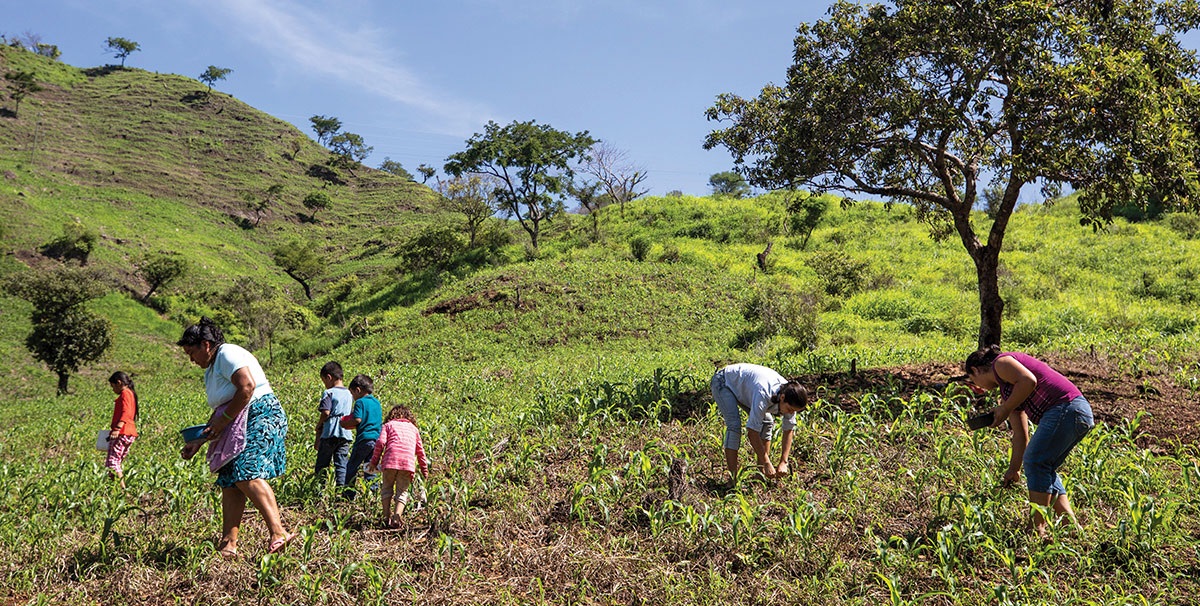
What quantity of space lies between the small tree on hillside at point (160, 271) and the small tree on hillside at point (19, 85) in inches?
2006

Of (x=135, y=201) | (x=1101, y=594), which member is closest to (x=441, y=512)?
(x=1101, y=594)

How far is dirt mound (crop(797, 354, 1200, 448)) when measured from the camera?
6.91m

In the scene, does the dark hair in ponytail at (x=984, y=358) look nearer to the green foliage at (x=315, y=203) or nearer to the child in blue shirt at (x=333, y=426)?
the child in blue shirt at (x=333, y=426)

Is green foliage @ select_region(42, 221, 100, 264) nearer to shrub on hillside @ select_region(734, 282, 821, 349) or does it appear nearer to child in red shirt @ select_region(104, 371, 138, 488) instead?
Answer: shrub on hillside @ select_region(734, 282, 821, 349)

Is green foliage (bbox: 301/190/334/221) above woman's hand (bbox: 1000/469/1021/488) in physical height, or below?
above

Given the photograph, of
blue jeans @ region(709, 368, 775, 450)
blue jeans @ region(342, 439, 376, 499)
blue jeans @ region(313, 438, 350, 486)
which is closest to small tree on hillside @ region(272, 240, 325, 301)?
blue jeans @ region(313, 438, 350, 486)

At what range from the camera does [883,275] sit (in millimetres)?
25078

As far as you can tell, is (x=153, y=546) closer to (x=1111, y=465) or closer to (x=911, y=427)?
(x=911, y=427)

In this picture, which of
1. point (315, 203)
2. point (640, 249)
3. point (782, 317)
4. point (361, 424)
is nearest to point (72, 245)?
point (315, 203)

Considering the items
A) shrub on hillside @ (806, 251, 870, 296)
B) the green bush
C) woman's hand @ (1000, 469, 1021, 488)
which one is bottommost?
woman's hand @ (1000, 469, 1021, 488)

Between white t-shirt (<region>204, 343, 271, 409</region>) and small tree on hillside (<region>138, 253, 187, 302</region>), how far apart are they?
45428 millimetres

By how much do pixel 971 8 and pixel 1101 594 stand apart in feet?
24.4

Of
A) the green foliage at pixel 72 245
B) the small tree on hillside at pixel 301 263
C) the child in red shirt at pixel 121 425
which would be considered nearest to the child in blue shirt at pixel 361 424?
the child in red shirt at pixel 121 425

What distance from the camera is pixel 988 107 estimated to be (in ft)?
29.9
